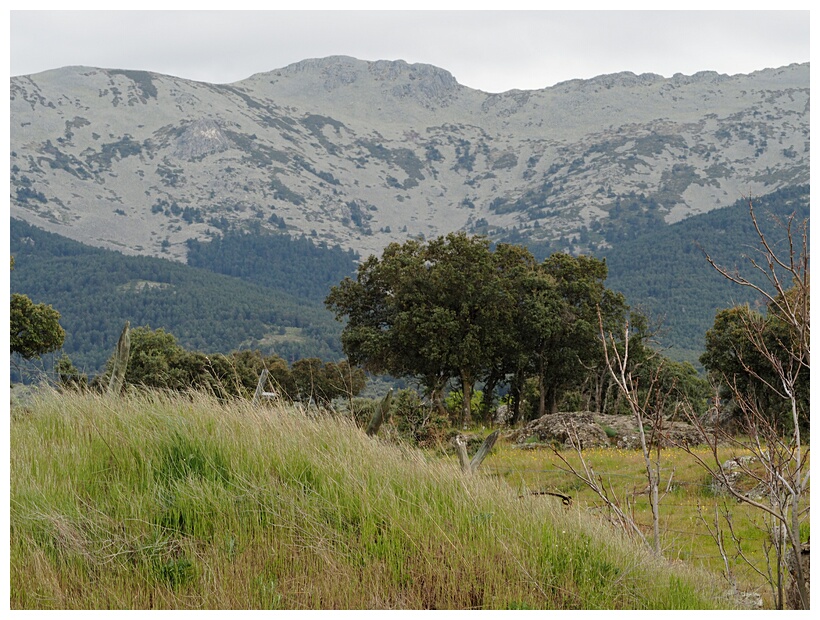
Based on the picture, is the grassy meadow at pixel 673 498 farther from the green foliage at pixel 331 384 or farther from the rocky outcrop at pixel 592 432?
the green foliage at pixel 331 384

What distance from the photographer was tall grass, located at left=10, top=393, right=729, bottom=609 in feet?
15.8

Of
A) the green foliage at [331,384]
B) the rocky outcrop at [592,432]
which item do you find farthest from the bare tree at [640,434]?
the rocky outcrop at [592,432]

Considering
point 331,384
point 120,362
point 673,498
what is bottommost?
point 673,498

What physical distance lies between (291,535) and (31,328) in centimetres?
3139

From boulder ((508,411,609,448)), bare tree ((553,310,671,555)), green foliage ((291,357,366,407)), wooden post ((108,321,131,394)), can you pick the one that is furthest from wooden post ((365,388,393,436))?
boulder ((508,411,609,448))

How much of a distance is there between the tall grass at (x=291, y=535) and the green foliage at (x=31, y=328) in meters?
28.4

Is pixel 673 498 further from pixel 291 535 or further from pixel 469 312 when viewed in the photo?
pixel 469 312

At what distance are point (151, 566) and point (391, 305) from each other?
2937 centimetres

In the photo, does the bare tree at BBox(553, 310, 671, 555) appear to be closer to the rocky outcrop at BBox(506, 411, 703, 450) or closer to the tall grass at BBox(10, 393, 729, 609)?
the tall grass at BBox(10, 393, 729, 609)

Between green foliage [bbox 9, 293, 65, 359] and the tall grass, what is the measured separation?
1120 inches

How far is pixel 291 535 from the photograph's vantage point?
5137mm

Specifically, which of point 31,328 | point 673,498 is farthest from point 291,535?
point 31,328

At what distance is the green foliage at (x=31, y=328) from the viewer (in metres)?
32.1
